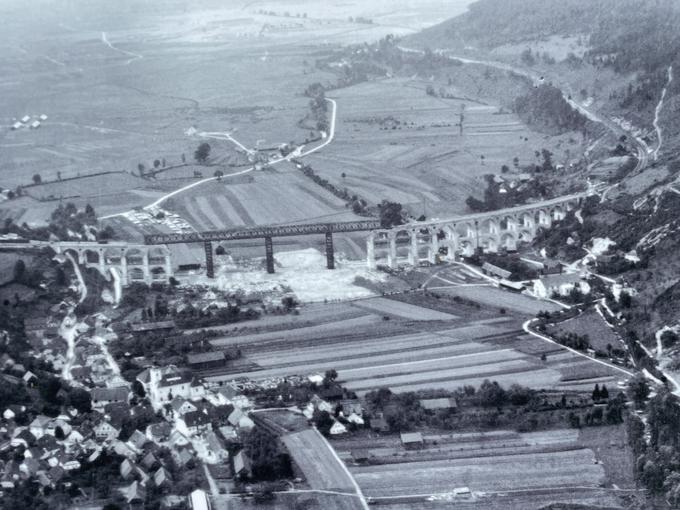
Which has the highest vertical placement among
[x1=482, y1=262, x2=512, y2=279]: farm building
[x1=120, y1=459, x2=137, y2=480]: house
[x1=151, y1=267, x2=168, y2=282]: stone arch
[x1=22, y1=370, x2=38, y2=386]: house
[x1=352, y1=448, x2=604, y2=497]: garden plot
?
[x1=151, y1=267, x2=168, y2=282]: stone arch

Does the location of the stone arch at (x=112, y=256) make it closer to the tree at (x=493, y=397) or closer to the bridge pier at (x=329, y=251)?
the bridge pier at (x=329, y=251)

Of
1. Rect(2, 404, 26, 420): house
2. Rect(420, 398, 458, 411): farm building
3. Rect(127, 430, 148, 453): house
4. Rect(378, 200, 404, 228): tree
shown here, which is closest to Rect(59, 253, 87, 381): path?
Rect(2, 404, 26, 420): house

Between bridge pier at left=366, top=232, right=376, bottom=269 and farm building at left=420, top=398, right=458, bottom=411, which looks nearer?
farm building at left=420, top=398, right=458, bottom=411

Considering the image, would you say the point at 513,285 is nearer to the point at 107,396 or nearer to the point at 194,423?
the point at 194,423

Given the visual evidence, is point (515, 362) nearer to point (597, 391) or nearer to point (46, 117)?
point (597, 391)

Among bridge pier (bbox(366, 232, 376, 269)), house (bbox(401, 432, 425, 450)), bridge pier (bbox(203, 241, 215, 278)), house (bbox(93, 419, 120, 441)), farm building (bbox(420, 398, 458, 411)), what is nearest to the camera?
house (bbox(401, 432, 425, 450))

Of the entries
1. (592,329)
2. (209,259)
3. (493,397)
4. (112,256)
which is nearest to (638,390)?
(493,397)

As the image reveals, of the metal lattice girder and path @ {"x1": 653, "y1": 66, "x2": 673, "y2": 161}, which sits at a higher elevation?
path @ {"x1": 653, "y1": 66, "x2": 673, "y2": 161}

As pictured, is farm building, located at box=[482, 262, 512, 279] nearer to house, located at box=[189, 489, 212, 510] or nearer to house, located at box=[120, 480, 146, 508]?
house, located at box=[189, 489, 212, 510]
